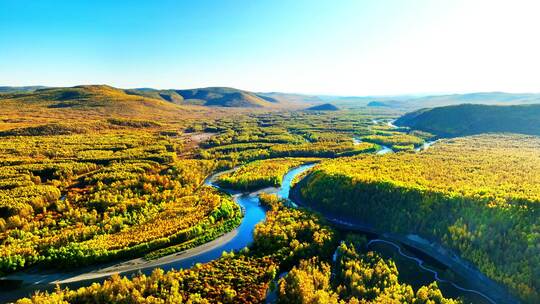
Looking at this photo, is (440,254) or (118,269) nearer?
(118,269)

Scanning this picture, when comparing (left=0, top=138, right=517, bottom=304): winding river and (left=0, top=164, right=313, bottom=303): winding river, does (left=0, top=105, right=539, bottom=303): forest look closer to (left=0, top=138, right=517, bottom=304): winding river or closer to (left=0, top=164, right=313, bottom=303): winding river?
(left=0, top=164, right=313, bottom=303): winding river

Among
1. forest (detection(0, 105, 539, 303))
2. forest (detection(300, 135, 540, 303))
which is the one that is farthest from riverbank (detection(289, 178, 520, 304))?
forest (detection(0, 105, 539, 303))

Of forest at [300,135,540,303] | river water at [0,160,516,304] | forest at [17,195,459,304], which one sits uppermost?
forest at [300,135,540,303]

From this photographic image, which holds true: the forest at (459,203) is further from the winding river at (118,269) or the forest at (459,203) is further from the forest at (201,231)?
the winding river at (118,269)

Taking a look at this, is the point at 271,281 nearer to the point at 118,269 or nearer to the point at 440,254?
the point at 118,269

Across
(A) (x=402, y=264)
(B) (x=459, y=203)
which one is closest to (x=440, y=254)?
(A) (x=402, y=264)

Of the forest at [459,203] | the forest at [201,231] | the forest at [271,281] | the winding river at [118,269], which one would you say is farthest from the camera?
the forest at [459,203]

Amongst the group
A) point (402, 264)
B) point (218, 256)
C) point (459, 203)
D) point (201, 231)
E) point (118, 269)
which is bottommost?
point (402, 264)

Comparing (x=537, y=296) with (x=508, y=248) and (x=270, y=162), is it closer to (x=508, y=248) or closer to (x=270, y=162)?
(x=508, y=248)

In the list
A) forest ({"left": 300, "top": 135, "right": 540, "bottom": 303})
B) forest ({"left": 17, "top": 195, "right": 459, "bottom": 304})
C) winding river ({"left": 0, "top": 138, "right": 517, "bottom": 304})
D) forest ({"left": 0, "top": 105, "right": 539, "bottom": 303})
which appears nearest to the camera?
forest ({"left": 17, "top": 195, "right": 459, "bottom": 304})

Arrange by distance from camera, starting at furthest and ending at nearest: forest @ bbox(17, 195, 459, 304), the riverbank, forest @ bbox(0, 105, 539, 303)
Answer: the riverbank < forest @ bbox(0, 105, 539, 303) < forest @ bbox(17, 195, 459, 304)

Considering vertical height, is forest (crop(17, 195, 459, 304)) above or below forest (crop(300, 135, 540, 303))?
below

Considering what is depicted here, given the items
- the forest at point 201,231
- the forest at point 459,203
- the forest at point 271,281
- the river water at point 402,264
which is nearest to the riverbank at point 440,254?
the river water at point 402,264

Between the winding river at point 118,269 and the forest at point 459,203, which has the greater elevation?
the forest at point 459,203
